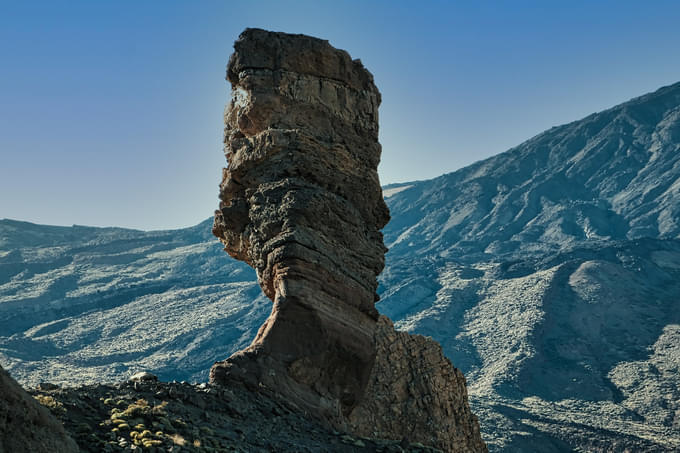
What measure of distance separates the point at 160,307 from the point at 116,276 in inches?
1012

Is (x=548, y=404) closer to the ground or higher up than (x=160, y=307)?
closer to the ground

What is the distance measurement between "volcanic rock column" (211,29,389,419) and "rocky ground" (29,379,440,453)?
76cm

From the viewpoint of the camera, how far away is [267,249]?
1736 cm

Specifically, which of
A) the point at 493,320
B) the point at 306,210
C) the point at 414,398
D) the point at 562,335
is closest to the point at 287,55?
the point at 306,210

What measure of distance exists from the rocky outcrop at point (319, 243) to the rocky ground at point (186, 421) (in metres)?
0.72

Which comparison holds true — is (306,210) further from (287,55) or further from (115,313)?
(115,313)

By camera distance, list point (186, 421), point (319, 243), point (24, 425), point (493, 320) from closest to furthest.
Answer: point (24, 425)
point (186, 421)
point (319, 243)
point (493, 320)

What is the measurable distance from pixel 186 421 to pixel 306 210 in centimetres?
533

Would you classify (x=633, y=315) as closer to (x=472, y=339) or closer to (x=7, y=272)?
(x=472, y=339)

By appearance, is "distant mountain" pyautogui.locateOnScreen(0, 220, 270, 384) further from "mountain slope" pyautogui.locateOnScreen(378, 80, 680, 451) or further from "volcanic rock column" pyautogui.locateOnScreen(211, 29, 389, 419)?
"volcanic rock column" pyautogui.locateOnScreen(211, 29, 389, 419)

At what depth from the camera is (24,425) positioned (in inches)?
381

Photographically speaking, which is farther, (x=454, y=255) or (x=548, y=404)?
(x=454, y=255)

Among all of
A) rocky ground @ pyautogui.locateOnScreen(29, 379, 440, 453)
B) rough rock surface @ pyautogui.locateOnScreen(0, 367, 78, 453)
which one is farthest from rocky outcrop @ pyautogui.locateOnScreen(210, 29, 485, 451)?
rough rock surface @ pyautogui.locateOnScreen(0, 367, 78, 453)

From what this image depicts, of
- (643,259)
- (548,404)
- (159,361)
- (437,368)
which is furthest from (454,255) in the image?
(437,368)
